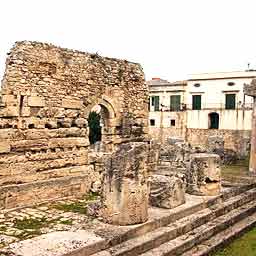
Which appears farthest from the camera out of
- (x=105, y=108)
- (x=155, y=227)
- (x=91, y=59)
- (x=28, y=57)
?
(x=105, y=108)

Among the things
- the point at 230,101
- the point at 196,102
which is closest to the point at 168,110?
the point at 196,102

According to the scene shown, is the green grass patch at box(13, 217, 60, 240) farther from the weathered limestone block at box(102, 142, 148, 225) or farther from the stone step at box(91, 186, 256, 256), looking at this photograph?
the stone step at box(91, 186, 256, 256)

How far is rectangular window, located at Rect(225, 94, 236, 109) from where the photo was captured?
34938mm

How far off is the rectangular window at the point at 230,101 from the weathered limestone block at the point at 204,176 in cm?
2594

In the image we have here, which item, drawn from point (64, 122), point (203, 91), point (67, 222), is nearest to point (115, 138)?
point (64, 122)

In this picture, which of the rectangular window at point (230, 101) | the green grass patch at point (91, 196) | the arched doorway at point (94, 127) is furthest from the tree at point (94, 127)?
the green grass patch at point (91, 196)

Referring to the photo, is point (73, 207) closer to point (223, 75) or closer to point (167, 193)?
point (167, 193)

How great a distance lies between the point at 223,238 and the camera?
8.02 meters

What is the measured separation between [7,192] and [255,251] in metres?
5.47

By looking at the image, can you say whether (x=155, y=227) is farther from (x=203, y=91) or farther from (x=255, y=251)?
(x=203, y=91)

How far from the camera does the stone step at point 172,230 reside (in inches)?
254

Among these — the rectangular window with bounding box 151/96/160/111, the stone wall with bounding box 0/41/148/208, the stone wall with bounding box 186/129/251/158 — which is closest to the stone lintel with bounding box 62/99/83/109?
the stone wall with bounding box 0/41/148/208

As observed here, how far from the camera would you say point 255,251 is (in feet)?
25.2

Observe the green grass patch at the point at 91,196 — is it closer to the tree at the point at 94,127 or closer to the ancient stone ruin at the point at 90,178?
the ancient stone ruin at the point at 90,178
